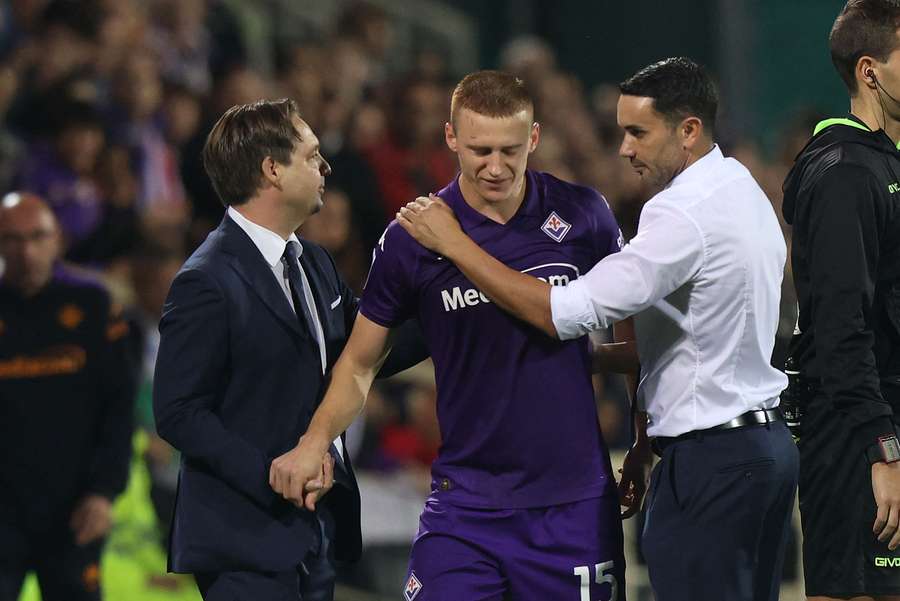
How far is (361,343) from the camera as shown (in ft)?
13.5

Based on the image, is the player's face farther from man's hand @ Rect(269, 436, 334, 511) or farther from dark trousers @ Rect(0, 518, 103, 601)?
dark trousers @ Rect(0, 518, 103, 601)

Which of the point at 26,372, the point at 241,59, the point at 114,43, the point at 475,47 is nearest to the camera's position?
the point at 26,372

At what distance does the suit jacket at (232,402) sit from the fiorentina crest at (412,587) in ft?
0.95

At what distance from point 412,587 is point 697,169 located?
1356 mm

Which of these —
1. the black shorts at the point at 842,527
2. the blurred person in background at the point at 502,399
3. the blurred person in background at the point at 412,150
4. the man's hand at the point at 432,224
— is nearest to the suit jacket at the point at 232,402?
the blurred person in background at the point at 502,399

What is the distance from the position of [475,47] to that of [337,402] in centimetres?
1000

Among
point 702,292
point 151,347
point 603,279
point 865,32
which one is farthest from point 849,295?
point 151,347

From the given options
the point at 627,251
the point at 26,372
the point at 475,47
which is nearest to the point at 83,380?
the point at 26,372

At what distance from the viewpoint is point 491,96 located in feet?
13.1

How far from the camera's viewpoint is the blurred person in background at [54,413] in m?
5.86

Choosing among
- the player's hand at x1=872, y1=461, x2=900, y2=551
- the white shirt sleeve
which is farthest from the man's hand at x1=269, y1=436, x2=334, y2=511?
the player's hand at x1=872, y1=461, x2=900, y2=551

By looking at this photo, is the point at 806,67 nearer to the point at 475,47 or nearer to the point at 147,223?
the point at 475,47

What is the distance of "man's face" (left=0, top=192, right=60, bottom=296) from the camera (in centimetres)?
598

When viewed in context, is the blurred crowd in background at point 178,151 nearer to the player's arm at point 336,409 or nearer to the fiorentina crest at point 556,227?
the fiorentina crest at point 556,227
